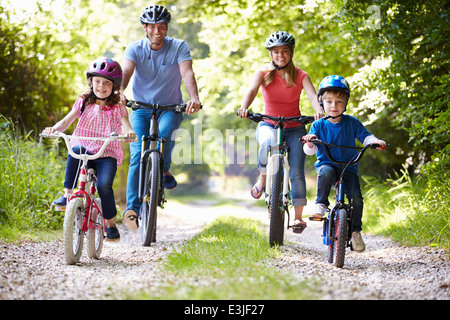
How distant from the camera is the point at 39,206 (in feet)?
23.7

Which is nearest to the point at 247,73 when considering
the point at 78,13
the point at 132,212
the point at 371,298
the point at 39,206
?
the point at 78,13

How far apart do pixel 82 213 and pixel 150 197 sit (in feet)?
2.89

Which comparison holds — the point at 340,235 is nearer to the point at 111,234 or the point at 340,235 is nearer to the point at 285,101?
the point at 285,101

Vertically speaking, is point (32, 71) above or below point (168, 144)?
above

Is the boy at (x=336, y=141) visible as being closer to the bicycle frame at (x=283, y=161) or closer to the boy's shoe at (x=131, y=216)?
the bicycle frame at (x=283, y=161)

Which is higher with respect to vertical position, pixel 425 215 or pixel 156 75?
pixel 156 75

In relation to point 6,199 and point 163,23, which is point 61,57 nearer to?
point 6,199

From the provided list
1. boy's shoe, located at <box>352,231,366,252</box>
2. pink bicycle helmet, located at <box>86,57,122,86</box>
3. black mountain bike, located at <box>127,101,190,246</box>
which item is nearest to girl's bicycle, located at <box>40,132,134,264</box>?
black mountain bike, located at <box>127,101,190,246</box>

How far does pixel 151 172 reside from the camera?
546 cm

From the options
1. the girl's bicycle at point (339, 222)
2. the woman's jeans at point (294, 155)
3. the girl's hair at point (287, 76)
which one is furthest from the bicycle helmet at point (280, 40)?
the girl's bicycle at point (339, 222)

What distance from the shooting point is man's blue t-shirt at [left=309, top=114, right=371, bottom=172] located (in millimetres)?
5008

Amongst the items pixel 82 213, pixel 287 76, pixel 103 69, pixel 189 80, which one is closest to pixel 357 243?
pixel 287 76

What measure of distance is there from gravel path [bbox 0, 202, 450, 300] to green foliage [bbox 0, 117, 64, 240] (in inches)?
31.2
